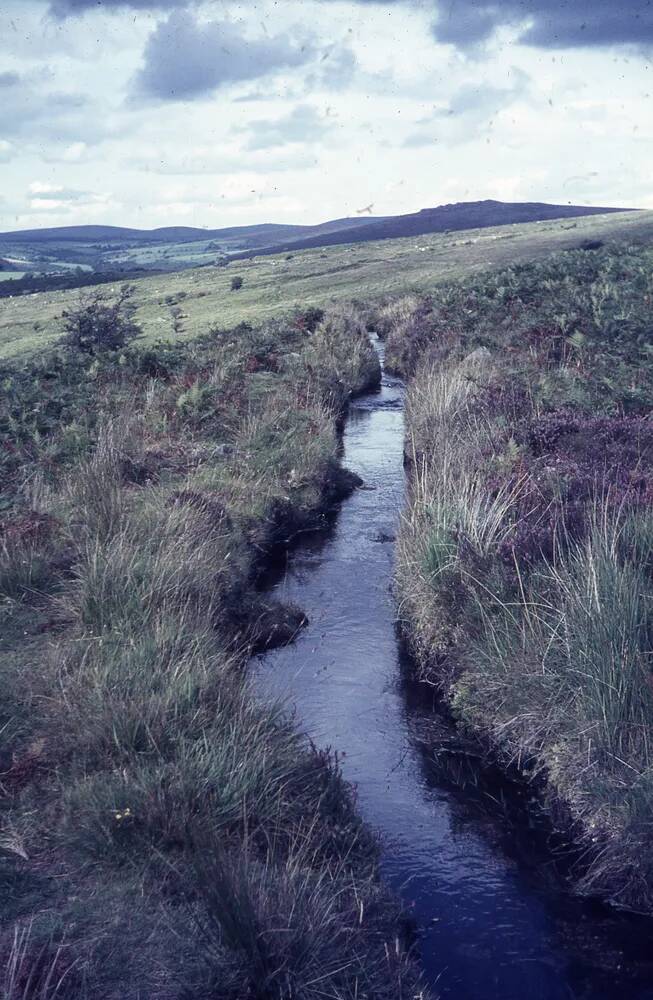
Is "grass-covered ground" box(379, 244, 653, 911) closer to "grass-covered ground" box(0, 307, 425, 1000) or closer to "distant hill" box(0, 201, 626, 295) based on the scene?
"grass-covered ground" box(0, 307, 425, 1000)

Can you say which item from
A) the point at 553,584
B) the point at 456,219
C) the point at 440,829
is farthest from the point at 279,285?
the point at 456,219

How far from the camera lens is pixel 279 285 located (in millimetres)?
50750

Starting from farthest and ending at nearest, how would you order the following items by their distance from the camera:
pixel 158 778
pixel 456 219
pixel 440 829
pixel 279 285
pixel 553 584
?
pixel 456 219
pixel 279 285
pixel 553 584
pixel 440 829
pixel 158 778

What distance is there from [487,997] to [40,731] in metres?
2.91

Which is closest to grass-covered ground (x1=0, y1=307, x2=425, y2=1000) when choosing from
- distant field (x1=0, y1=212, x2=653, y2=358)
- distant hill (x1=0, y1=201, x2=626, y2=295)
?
distant field (x1=0, y1=212, x2=653, y2=358)

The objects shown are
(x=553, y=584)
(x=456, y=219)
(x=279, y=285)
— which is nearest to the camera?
(x=553, y=584)

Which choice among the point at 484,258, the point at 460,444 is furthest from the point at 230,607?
the point at 484,258

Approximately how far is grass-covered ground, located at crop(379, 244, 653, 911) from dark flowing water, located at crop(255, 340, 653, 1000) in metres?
0.25

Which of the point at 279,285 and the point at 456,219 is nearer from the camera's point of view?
the point at 279,285

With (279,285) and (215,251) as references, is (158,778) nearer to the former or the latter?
(279,285)

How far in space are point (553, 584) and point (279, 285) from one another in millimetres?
45432

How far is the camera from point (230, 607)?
8547 millimetres

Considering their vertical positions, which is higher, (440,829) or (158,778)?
(158,778)

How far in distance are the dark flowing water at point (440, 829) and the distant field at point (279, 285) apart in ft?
74.5
